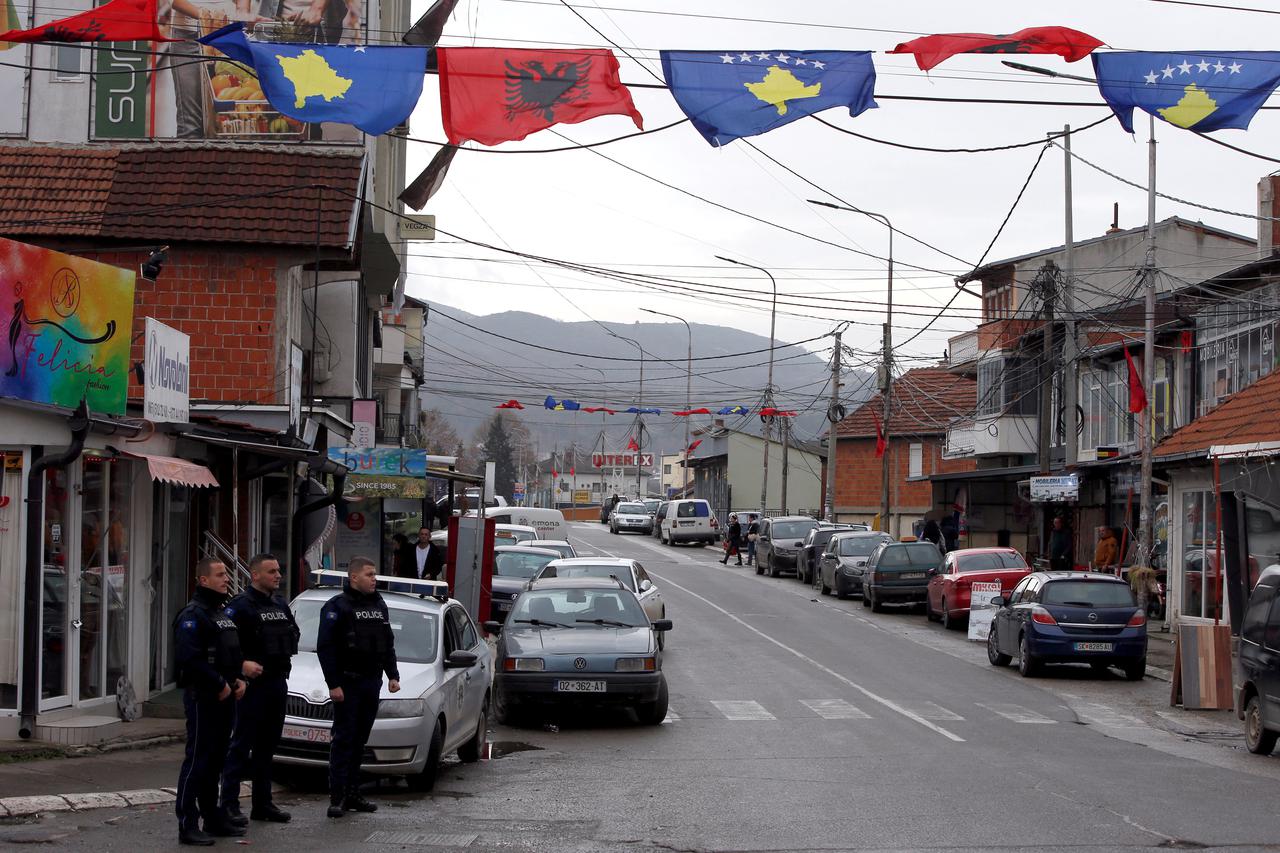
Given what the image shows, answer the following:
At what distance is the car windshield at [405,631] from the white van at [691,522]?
53566 millimetres

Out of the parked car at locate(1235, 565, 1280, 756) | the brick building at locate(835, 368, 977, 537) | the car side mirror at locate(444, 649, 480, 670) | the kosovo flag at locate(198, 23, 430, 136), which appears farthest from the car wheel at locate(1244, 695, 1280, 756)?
the brick building at locate(835, 368, 977, 537)

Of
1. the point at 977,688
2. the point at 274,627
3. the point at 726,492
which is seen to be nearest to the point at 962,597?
the point at 977,688

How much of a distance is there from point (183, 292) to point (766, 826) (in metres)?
13.1

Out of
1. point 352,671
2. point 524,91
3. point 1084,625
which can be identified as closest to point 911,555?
point 1084,625

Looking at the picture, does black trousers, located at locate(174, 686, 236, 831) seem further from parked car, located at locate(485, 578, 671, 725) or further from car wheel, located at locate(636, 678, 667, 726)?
car wheel, located at locate(636, 678, 667, 726)

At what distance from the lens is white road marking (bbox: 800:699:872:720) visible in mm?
16922

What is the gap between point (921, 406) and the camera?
6538 cm

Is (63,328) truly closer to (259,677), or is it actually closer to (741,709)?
(259,677)

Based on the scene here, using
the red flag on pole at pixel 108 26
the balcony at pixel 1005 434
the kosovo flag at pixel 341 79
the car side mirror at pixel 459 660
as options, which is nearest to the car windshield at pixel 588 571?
the car side mirror at pixel 459 660

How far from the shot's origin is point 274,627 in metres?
9.70

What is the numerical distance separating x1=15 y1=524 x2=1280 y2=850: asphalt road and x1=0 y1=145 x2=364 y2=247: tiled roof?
25.7 ft

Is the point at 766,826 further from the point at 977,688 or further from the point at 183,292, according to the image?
the point at 183,292

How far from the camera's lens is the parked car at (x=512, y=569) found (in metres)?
26.5

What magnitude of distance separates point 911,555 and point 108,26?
2553 cm
